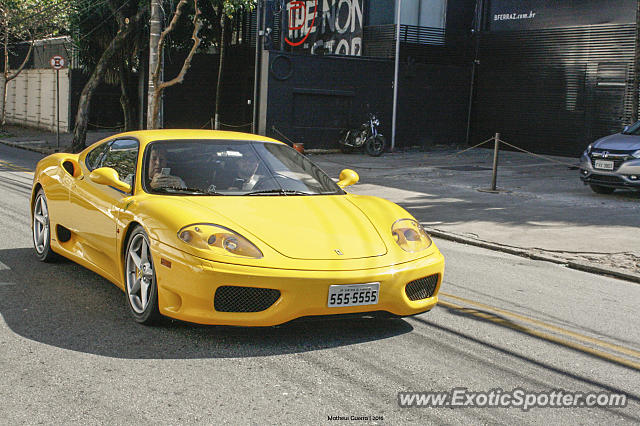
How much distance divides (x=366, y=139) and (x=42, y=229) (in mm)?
17881

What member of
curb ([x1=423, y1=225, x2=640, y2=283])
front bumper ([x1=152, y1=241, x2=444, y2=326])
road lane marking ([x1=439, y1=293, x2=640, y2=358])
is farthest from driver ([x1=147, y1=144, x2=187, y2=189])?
curb ([x1=423, y1=225, x2=640, y2=283])

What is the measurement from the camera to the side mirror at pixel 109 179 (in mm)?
6137

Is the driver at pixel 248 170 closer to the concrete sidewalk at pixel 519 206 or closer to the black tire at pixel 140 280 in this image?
the black tire at pixel 140 280

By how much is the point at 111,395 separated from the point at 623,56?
21532mm

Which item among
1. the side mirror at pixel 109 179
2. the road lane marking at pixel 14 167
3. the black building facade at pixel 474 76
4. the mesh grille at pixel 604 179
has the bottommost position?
the road lane marking at pixel 14 167

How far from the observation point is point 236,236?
526 centimetres

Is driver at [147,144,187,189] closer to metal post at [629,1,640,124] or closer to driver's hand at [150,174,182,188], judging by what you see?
driver's hand at [150,174,182,188]

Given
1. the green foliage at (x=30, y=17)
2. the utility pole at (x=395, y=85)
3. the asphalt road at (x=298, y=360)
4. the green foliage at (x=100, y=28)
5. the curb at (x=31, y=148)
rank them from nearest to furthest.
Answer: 1. the asphalt road at (x=298, y=360)
2. the curb at (x=31, y=148)
3. the green foliage at (x=100, y=28)
4. the utility pole at (x=395, y=85)
5. the green foliage at (x=30, y=17)

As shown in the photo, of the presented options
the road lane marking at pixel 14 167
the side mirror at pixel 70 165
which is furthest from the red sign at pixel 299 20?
the side mirror at pixel 70 165

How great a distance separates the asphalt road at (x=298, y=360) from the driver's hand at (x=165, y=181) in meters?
0.96

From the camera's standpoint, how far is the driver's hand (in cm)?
614

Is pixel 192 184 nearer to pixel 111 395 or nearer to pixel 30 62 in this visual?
pixel 111 395

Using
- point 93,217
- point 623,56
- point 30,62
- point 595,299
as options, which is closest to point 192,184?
point 93,217

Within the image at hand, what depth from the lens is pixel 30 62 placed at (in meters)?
42.2
